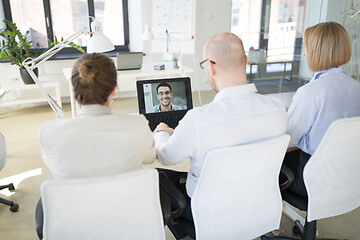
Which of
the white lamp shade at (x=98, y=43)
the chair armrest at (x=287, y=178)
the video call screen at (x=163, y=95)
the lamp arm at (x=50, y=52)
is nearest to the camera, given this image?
the chair armrest at (x=287, y=178)

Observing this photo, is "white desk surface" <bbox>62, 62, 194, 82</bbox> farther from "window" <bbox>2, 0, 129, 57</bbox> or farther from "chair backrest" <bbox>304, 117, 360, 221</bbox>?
"chair backrest" <bbox>304, 117, 360, 221</bbox>

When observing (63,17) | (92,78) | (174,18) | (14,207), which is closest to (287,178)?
(92,78)

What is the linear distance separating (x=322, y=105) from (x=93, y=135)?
43.2 inches

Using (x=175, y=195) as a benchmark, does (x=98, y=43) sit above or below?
above

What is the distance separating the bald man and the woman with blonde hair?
302mm

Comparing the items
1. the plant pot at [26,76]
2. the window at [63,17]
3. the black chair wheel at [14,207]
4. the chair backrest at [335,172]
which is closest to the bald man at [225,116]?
the chair backrest at [335,172]

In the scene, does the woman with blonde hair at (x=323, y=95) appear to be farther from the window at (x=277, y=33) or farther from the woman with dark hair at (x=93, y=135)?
the window at (x=277, y=33)

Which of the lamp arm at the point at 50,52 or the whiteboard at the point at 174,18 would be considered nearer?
the lamp arm at the point at 50,52

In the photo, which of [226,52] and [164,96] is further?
[164,96]

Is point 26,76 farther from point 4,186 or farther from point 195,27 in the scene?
point 195,27

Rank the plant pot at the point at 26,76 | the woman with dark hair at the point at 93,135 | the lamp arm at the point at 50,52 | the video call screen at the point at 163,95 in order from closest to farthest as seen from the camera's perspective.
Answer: the woman with dark hair at the point at 93,135 < the video call screen at the point at 163,95 < the lamp arm at the point at 50,52 < the plant pot at the point at 26,76

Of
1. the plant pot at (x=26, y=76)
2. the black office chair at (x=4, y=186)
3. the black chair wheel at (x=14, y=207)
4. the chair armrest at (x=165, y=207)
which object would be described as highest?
the plant pot at (x=26, y=76)

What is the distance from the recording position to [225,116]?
1274 mm

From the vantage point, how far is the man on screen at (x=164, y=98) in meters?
1.94
